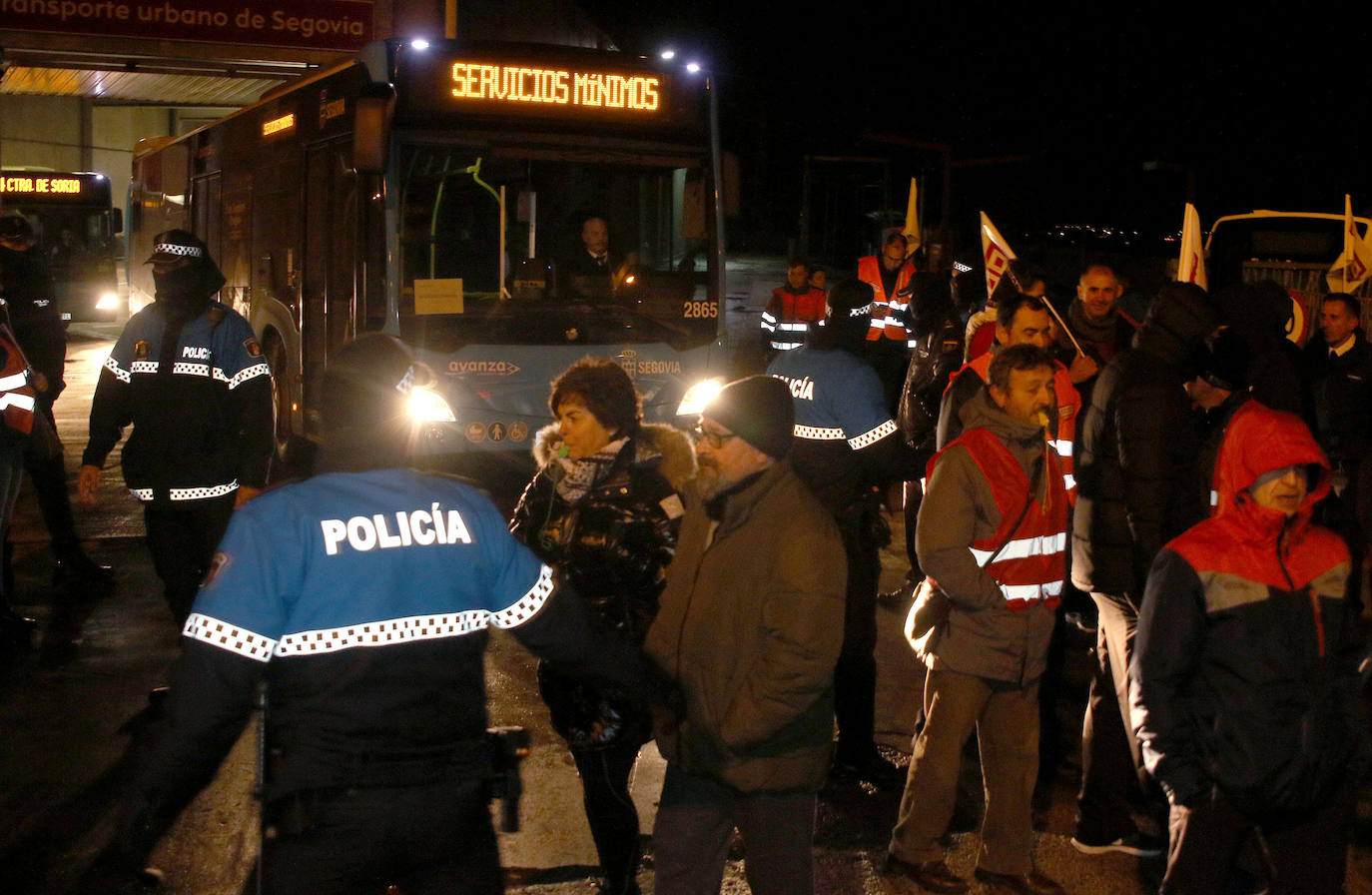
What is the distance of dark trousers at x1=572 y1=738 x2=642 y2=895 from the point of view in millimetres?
3738

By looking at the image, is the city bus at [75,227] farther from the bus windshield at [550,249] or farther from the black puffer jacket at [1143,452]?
the black puffer jacket at [1143,452]

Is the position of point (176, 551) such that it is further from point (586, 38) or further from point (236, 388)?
point (586, 38)

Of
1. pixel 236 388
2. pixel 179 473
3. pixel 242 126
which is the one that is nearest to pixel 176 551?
pixel 179 473

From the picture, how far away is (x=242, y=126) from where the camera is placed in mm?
12430

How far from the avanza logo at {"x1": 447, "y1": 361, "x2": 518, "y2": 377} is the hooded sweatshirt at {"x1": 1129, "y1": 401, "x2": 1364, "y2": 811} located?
6385 millimetres

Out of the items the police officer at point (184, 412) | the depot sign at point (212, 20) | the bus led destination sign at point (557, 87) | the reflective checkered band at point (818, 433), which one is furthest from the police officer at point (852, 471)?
the depot sign at point (212, 20)

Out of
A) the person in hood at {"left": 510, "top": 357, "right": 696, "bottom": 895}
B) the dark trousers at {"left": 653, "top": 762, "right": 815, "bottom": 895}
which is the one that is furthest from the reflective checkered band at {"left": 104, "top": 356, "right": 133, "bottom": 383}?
the dark trousers at {"left": 653, "top": 762, "right": 815, "bottom": 895}

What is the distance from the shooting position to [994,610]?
4043mm

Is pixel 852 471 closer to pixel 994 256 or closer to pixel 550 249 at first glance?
pixel 994 256

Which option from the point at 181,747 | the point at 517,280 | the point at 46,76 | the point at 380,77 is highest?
the point at 46,76

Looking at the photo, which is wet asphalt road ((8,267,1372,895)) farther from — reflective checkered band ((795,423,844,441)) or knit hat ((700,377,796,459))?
knit hat ((700,377,796,459))

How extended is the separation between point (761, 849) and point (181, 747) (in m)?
1.47

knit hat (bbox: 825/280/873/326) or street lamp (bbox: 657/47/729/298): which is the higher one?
street lamp (bbox: 657/47/729/298)

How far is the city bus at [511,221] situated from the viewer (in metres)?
8.81
